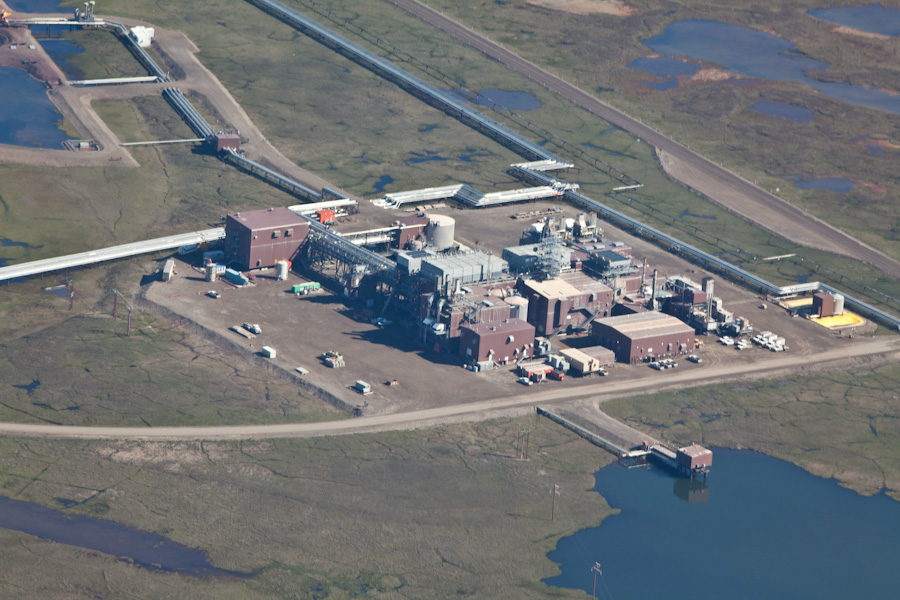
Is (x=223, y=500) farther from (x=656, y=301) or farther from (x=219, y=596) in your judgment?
(x=656, y=301)

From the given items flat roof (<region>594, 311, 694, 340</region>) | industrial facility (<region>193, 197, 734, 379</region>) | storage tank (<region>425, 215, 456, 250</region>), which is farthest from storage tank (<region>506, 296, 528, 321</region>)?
storage tank (<region>425, 215, 456, 250</region>)

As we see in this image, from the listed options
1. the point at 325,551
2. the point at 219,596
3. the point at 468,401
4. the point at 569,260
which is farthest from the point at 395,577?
the point at 569,260

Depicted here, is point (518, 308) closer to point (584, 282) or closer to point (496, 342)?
point (496, 342)

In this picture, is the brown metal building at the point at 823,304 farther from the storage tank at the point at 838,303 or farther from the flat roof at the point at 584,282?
the flat roof at the point at 584,282

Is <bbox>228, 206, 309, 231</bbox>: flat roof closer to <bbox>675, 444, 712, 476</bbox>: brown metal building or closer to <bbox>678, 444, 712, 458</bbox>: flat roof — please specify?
<bbox>678, 444, 712, 458</bbox>: flat roof

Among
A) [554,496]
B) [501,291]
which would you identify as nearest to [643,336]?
[501,291]

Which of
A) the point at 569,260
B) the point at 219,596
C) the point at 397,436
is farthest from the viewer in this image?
the point at 569,260
